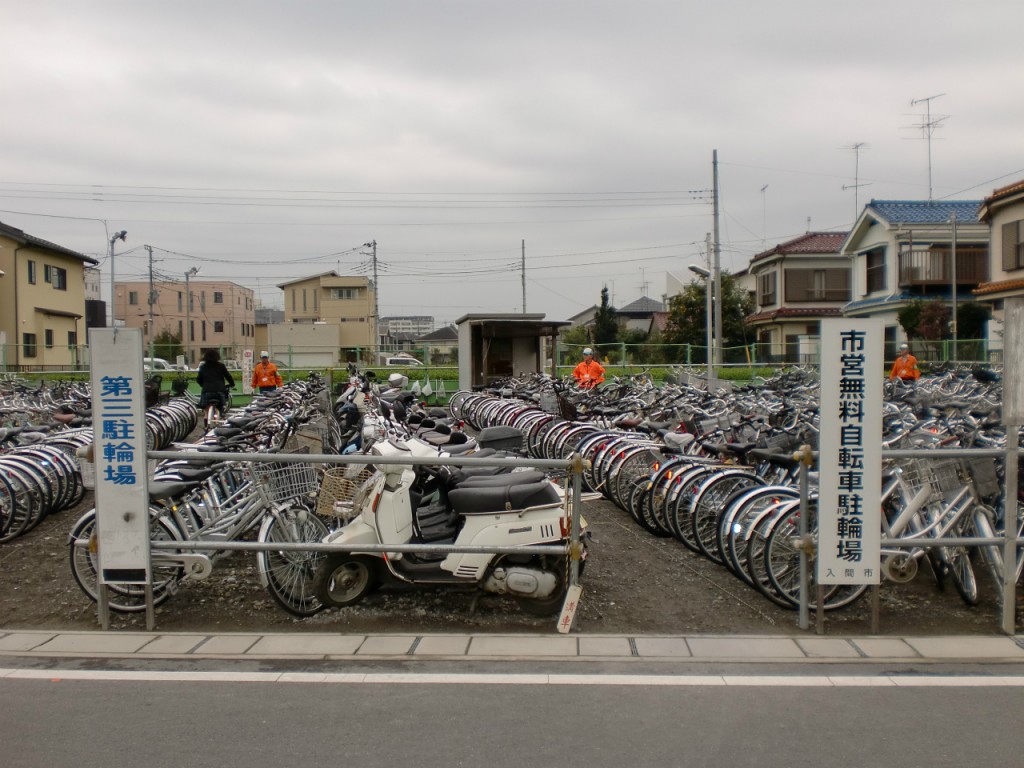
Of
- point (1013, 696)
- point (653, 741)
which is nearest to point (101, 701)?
point (653, 741)

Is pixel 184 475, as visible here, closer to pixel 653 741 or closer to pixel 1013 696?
pixel 653 741

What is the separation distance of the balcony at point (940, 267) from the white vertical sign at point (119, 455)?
29.3m

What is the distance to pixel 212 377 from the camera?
14.8 metres

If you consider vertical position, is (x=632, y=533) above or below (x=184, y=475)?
below

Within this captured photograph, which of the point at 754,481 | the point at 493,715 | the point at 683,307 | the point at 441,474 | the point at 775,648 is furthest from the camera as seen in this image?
the point at 683,307

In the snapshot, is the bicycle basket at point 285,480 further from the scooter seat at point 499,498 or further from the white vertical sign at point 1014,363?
the white vertical sign at point 1014,363

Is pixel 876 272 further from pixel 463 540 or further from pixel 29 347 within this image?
pixel 29 347

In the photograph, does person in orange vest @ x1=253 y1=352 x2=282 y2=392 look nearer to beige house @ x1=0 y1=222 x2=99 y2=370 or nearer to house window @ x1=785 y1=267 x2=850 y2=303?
beige house @ x1=0 y1=222 x2=99 y2=370

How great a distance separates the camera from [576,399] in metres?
13.2

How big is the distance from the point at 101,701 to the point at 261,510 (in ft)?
5.36

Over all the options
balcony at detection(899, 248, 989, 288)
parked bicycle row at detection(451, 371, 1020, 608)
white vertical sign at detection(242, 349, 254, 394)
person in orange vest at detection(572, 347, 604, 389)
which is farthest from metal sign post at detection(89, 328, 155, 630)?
balcony at detection(899, 248, 989, 288)

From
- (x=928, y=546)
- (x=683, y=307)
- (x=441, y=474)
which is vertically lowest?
(x=928, y=546)

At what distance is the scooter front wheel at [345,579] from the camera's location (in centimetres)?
530

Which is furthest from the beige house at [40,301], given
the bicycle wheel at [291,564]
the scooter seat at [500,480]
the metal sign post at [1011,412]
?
the metal sign post at [1011,412]
